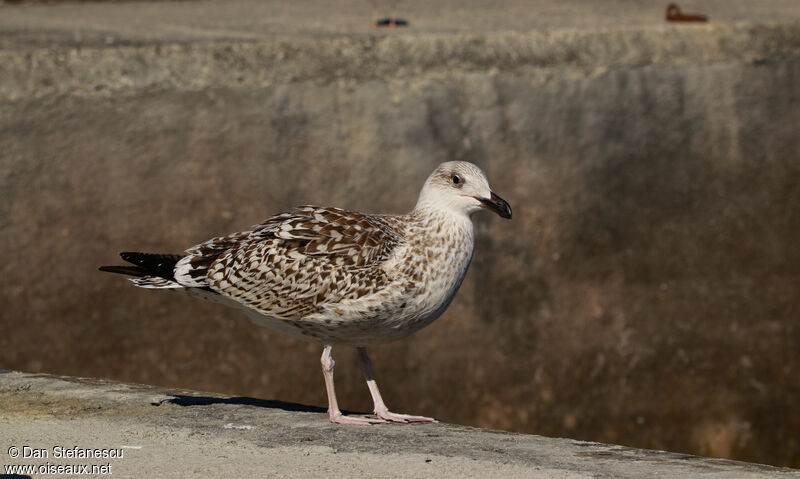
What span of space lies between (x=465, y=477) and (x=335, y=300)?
118 centimetres

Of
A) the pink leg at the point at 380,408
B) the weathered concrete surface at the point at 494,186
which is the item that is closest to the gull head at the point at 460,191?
the pink leg at the point at 380,408

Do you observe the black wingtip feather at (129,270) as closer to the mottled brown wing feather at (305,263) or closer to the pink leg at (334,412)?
the mottled brown wing feather at (305,263)

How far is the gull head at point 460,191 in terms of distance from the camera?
15.9 ft

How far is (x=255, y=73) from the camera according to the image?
6992 mm

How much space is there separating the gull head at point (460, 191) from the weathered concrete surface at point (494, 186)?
6.81ft

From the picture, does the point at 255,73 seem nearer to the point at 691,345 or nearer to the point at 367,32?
the point at 367,32

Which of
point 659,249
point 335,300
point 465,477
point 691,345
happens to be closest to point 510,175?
point 659,249

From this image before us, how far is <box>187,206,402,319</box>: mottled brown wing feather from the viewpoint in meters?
4.71

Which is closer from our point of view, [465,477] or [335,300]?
[465,477]

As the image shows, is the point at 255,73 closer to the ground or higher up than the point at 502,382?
higher up

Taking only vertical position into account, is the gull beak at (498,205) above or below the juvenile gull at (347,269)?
above

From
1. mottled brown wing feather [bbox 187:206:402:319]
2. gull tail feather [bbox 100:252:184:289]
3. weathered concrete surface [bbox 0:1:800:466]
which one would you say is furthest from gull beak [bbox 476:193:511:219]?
weathered concrete surface [bbox 0:1:800:466]

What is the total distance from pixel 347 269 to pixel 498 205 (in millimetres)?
713

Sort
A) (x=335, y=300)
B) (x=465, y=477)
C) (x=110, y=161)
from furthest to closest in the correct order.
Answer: (x=110, y=161) → (x=335, y=300) → (x=465, y=477)
